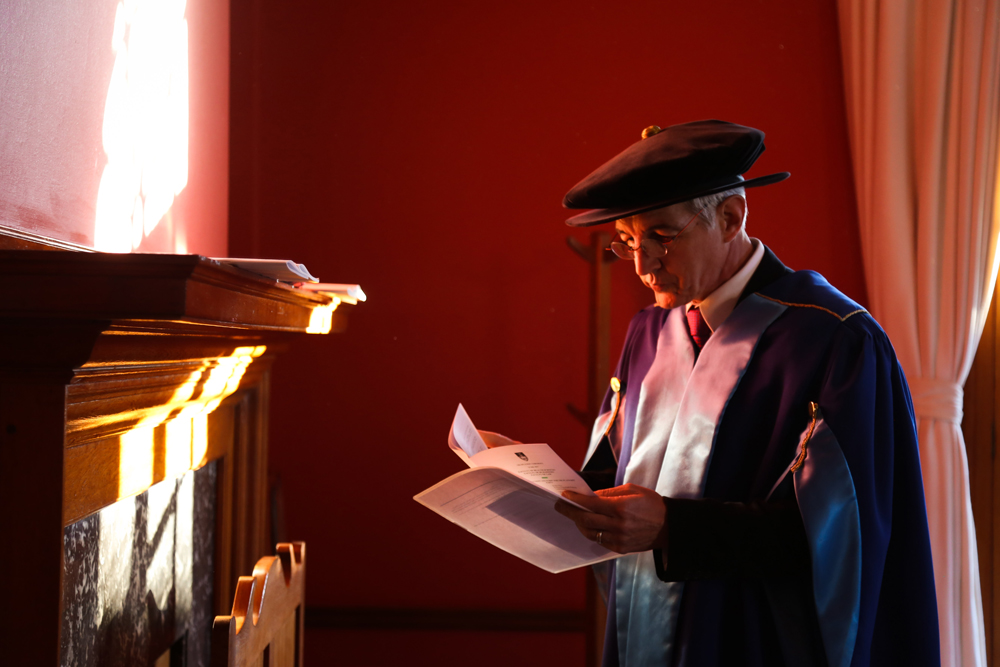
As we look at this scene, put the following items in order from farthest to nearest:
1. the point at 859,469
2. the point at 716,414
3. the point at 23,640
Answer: the point at 716,414, the point at 859,469, the point at 23,640

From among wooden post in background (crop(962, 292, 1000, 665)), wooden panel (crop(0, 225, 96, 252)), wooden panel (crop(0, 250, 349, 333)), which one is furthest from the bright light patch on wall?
wooden post in background (crop(962, 292, 1000, 665))

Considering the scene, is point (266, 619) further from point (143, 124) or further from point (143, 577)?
point (143, 124)

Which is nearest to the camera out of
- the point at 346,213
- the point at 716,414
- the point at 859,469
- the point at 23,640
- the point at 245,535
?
the point at 23,640

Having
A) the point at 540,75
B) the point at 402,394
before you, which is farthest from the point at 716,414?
the point at 540,75

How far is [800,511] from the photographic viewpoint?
1120 mm

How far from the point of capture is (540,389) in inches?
94.0

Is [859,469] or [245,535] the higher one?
[859,469]

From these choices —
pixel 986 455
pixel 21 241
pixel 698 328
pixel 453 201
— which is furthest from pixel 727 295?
pixel 986 455

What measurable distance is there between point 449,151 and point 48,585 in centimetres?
179

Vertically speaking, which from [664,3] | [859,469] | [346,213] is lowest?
[859,469]

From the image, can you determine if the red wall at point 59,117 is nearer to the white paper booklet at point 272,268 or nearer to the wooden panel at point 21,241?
the wooden panel at point 21,241

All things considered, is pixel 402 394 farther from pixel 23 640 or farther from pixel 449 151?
pixel 23 640

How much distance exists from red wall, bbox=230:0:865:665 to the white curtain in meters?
0.16

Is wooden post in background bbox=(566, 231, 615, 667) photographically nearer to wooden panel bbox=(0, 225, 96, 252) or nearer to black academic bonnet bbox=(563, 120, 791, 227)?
black academic bonnet bbox=(563, 120, 791, 227)
